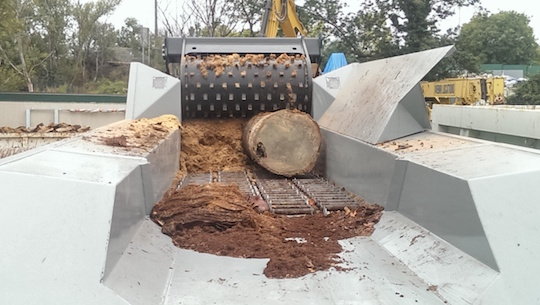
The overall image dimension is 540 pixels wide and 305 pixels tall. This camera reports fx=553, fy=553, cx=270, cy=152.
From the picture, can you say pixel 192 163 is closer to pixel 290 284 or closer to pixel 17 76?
pixel 290 284

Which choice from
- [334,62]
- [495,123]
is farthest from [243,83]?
[334,62]

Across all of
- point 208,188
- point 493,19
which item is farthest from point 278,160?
point 493,19

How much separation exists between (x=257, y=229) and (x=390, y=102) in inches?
68.1

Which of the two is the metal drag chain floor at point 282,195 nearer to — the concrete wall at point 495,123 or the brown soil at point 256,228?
the brown soil at point 256,228

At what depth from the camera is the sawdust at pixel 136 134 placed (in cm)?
353

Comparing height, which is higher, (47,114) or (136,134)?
(136,134)

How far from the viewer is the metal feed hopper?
199 centimetres

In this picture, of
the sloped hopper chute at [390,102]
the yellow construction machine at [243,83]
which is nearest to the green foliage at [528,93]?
the yellow construction machine at [243,83]

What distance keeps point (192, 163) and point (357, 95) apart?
1.78 metres

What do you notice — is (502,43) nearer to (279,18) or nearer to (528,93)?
(528,93)

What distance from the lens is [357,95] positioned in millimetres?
5293

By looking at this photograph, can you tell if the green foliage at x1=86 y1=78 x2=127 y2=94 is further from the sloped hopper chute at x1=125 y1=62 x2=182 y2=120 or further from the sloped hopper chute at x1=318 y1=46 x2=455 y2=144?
the sloped hopper chute at x1=318 y1=46 x2=455 y2=144

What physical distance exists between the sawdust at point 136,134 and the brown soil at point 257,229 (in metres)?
0.43

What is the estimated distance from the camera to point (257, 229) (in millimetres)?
3154
